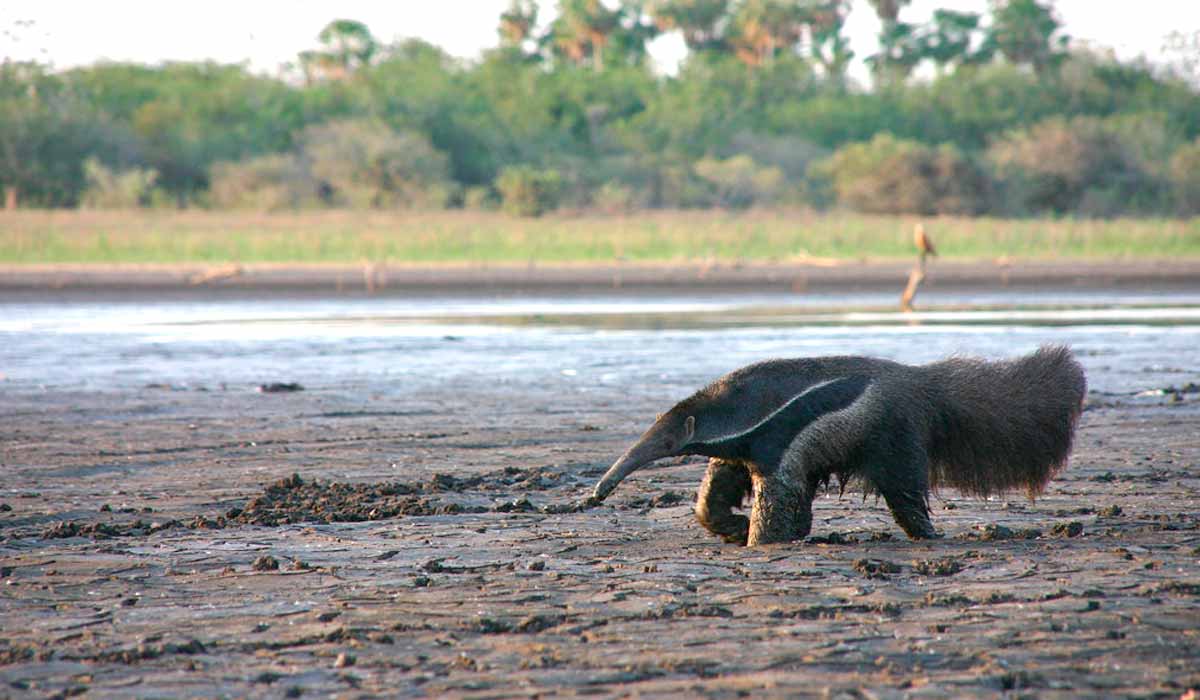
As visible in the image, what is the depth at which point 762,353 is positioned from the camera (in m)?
17.8

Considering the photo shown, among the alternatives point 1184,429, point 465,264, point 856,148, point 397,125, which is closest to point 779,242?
point 465,264

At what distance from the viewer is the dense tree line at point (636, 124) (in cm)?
4862

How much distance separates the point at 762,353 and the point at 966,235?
23647 mm

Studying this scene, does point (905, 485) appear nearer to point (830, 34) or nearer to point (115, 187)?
point (115, 187)

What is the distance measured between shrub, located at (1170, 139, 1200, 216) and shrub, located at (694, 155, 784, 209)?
515 inches

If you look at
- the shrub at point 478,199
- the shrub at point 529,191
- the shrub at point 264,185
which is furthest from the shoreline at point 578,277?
the shrub at point 478,199

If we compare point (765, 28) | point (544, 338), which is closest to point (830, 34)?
point (765, 28)

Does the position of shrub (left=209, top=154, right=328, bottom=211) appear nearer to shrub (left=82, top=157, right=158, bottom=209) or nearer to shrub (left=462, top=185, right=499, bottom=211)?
shrub (left=82, top=157, right=158, bottom=209)

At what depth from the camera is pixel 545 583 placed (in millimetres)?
5973

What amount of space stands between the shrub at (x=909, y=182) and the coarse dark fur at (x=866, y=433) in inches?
1664

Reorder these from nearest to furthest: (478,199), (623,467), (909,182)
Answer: (623,467) < (478,199) < (909,182)

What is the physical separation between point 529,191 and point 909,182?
39.5ft

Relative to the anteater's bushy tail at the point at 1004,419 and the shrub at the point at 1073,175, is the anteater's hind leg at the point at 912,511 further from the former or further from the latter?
the shrub at the point at 1073,175

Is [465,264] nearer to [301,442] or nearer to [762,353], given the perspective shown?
[762,353]
